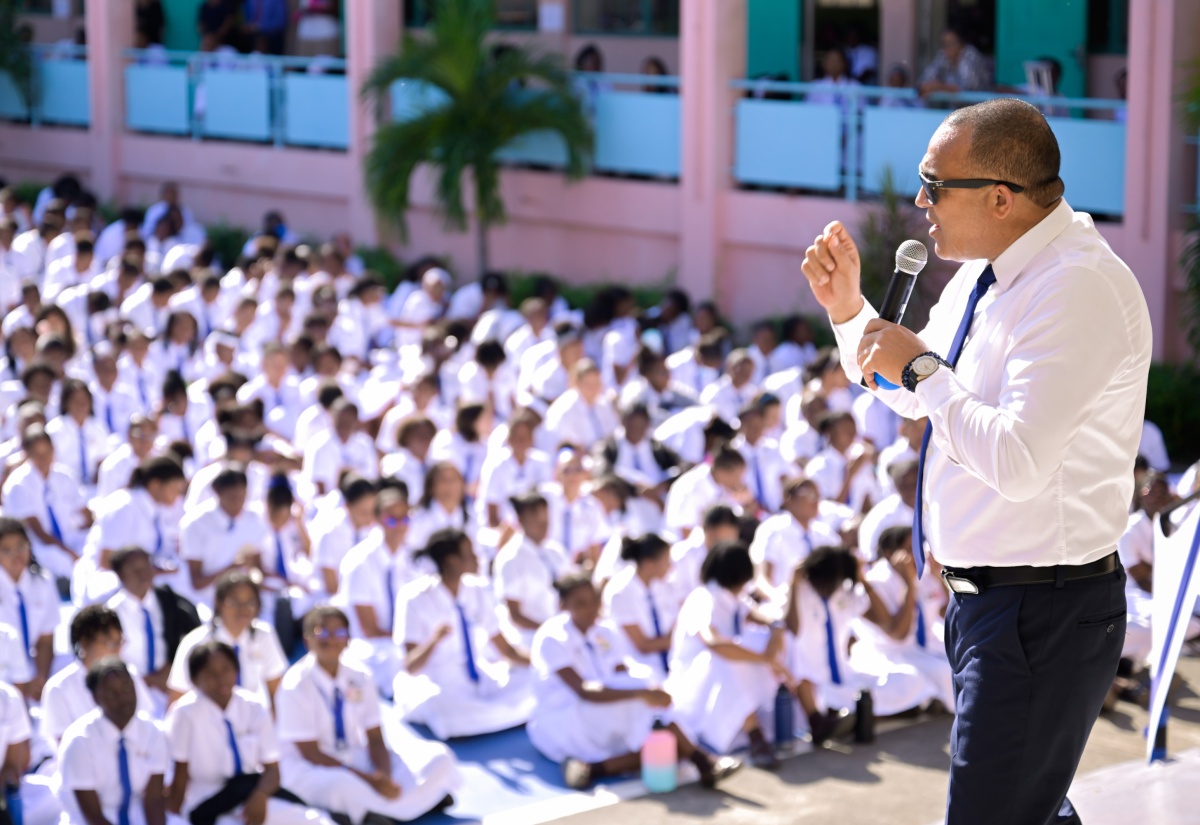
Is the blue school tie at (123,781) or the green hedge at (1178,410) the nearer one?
the blue school tie at (123,781)

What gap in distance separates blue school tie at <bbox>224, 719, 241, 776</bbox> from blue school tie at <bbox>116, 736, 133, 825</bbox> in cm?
38

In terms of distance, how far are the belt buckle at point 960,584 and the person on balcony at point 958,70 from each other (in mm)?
9400

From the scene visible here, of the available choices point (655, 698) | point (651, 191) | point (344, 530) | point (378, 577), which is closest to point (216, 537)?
point (344, 530)

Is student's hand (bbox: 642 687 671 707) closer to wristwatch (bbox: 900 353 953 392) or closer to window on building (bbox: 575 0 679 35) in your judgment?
wristwatch (bbox: 900 353 953 392)

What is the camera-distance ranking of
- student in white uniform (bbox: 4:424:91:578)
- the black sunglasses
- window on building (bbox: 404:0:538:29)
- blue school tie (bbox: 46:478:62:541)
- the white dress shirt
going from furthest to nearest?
window on building (bbox: 404:0:538:29)
blue school tie (bbox: 46:478:62:541)
student in white uniform (bbox: 4:424:91:578)
the black sunglasses
the white dress shirt

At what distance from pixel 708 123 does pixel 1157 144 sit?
392 cm

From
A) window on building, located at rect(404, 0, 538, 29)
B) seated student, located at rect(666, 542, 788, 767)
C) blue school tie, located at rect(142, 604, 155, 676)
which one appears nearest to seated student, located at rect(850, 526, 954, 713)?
seated student, located at rect(666, 542, 788, 767)

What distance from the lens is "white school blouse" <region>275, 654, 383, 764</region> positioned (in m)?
6.11

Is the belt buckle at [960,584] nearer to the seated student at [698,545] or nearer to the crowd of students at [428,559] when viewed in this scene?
the crowd of students at [428,559]

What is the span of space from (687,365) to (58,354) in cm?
418

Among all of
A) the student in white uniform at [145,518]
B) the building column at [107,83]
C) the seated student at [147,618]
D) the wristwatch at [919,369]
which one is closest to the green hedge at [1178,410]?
the student in white uniform at [145,518]

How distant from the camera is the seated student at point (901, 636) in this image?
709 cm

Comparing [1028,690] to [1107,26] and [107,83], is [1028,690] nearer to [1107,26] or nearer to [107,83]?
[1107,26]

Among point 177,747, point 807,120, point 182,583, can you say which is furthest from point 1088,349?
point 807,120
